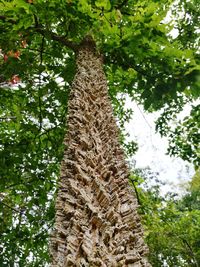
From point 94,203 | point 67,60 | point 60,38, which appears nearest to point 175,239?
point 67,60

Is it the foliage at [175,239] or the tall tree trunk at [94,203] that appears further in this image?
the foliage at [175,239]

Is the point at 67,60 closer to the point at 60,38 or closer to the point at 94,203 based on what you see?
the point at 60,38

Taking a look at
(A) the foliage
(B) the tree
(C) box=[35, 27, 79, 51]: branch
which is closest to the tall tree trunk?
(B) the tree

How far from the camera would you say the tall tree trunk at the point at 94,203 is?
873 millimetres

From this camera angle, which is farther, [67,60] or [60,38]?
[67,60]

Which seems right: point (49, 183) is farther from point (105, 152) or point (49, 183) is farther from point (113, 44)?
point (105, 152)

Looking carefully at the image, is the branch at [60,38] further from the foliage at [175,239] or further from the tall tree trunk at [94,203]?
the foliage at [175,239]

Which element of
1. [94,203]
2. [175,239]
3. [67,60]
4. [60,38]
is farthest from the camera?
[175,239]

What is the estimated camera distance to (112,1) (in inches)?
110

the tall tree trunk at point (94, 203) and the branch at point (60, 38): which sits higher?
the branch at point (60, 38)

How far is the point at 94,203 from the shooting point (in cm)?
112

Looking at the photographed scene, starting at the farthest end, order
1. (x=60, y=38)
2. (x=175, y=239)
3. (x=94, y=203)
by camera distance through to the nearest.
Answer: (x=175, y=239) < (x=60, y=38) < (x=94, y=203)

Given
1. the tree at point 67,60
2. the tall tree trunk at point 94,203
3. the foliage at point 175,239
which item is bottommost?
the tall tree trunk at point 94,203

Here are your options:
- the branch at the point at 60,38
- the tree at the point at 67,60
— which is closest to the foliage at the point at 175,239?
the tree at the point at 67,60
